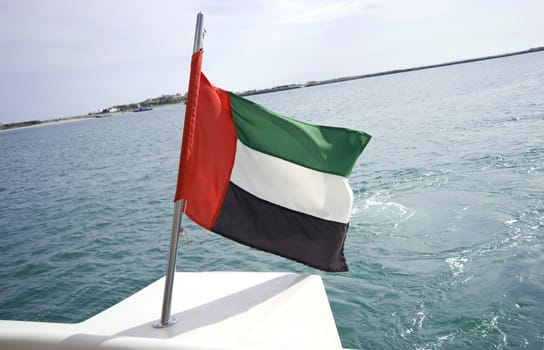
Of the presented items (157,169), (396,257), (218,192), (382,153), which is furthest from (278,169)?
(157,169)

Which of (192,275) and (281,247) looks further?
(192,275)

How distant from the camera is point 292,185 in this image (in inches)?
139

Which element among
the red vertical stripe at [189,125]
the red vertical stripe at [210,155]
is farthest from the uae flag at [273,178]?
the red vertical stripe at [189,125]

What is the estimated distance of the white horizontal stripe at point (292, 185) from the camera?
3.50 meters

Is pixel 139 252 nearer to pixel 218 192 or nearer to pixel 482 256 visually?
pixel 218 192

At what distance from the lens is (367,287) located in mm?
6613

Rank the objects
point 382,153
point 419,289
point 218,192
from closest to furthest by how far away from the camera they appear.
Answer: point 218,192 < point 419,289 < point 382,153

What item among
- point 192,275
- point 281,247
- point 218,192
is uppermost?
point 218,192

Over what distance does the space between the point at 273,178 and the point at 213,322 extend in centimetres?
136

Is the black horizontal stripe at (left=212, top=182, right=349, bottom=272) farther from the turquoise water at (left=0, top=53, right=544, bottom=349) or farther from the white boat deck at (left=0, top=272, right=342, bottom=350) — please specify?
the turquoise water at (left=0, top=53, right=544, bottom=349)

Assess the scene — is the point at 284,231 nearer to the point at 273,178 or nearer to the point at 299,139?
the point at 273,178

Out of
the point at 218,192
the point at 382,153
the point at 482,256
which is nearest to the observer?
the point at 218,192

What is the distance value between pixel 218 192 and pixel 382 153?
17.6m

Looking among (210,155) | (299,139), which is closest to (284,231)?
(299,139)
